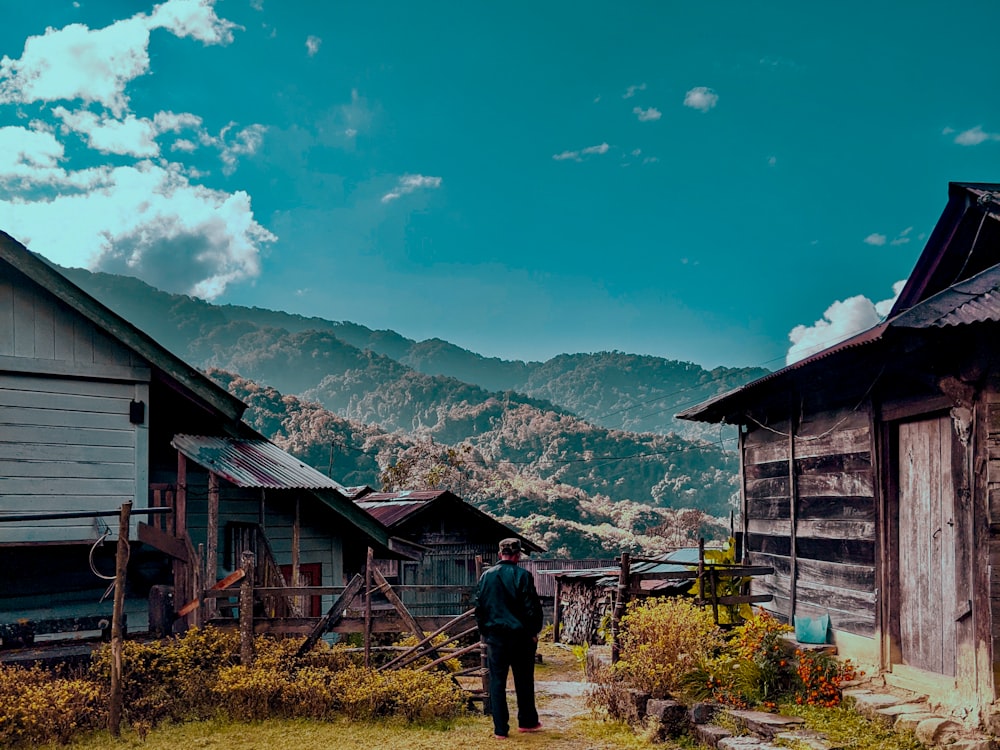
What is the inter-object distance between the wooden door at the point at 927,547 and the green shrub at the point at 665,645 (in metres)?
2.21

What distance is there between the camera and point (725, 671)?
10.3 m

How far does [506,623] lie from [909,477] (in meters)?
4.70

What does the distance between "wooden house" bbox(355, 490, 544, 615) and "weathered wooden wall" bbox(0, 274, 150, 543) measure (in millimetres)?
13435

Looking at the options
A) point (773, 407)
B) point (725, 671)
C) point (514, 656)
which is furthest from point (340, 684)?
point (773, 407)

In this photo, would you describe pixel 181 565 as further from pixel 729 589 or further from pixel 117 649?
pixel 729 589

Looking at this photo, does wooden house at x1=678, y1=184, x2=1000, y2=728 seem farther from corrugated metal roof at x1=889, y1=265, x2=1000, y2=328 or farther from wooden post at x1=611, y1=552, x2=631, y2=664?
wooden post at x1=611, y1=552, x2=631, y2=664

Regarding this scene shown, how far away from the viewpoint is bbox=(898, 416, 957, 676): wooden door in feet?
29.6

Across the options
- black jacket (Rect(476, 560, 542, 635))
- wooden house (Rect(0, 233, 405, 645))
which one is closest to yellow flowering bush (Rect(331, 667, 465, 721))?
black jacket (Rect(476, 560, 542, 635))

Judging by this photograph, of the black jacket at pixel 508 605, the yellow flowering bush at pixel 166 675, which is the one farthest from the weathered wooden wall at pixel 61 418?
the black jacket at pixel 508 605

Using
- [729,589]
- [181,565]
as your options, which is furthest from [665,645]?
[181,565]

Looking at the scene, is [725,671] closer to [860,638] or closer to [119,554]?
[860,638]

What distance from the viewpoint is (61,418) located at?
478 inches

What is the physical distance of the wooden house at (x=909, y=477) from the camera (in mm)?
8195

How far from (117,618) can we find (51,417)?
3573 mm
